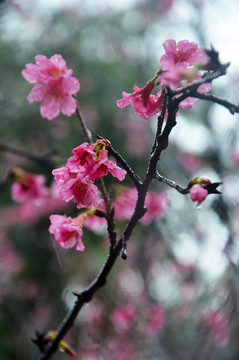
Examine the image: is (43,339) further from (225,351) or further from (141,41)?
(141,41)

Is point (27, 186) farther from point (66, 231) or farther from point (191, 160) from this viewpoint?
point (191, 160)

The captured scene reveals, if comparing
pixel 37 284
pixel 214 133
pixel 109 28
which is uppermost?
pixel 109 28

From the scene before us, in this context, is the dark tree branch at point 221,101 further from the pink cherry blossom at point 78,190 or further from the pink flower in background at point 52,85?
the pink flower in background at point 52,85

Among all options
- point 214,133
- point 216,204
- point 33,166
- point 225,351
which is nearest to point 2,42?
point 33,166

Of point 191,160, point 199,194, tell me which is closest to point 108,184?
point 191,160

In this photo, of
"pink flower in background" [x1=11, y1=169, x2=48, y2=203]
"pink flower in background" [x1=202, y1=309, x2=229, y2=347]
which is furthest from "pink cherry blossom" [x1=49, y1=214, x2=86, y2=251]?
"pink flower in background" [x1=202, y1=309, x2=229, y2=347]

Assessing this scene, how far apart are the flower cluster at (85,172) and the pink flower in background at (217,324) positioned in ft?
4.06

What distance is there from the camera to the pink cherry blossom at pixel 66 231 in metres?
0.85

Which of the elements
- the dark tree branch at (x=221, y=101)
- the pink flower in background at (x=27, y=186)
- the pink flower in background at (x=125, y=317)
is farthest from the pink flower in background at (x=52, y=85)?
the pink flower in background at (x=125, y=317)

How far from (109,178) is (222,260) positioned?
207 centimetres

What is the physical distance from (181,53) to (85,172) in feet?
1.16

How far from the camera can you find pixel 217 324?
2.15 metres

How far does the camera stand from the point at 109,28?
5.30 m

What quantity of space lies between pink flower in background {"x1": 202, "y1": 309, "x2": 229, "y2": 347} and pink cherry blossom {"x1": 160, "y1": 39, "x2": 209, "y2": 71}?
1.32 m
